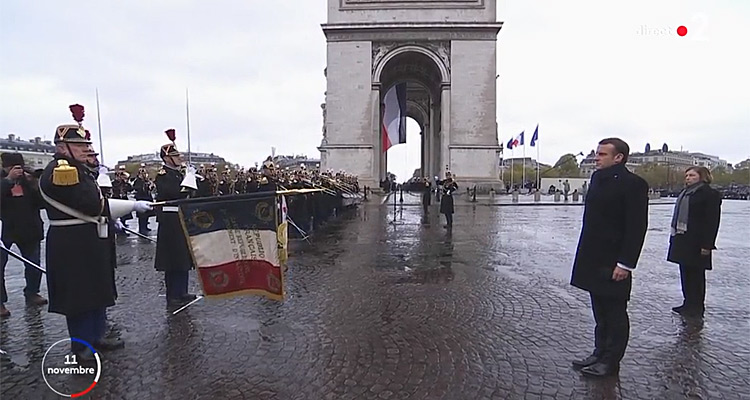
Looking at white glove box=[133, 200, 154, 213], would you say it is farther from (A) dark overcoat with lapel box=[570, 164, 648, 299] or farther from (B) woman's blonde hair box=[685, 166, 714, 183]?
(B) woman's blonde hair box=[685, 166, 714, 183]

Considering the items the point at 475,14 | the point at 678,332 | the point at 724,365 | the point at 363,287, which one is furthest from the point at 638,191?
the point at 475,14

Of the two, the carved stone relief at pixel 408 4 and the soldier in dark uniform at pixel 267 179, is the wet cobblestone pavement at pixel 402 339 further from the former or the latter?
the carved stone relief at pixel 408 4

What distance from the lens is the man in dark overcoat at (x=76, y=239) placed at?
4.45 meters

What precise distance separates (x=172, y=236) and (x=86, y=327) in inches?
78.2

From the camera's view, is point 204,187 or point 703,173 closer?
point 703,173

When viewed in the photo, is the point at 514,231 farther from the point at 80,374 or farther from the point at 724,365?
the point at 80,374

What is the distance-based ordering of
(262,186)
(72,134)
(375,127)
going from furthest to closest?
(375,127)
(262,186)
(72,134)

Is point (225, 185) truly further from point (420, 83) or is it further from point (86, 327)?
point (420, 83)

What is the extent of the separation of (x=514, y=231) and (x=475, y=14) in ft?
95.3

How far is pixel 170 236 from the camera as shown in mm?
6629

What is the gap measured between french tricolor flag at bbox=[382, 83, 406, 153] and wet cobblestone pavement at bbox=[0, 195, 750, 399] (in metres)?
36.0

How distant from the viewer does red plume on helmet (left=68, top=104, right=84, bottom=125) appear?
5156 mm

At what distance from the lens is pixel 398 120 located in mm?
45312

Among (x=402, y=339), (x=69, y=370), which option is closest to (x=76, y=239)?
(x=69, y=370)
